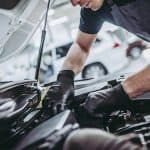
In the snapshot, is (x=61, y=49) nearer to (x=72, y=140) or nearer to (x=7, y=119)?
(x=7, y=119)

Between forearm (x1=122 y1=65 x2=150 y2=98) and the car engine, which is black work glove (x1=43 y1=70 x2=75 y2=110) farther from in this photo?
forearm (x1=122 y1=65 x2=150 y2=98)

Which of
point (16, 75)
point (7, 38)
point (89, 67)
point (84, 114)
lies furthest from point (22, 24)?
point (16, 75)

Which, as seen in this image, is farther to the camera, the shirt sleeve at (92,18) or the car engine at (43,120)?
the shirt sleeve at (92,18)

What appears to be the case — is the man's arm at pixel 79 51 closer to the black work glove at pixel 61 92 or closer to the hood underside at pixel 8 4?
the black work glove at pixel 61 92

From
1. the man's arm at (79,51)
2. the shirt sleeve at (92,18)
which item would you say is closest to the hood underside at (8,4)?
the shirt sleeve at (92,18)

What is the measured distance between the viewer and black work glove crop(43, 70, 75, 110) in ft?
5.20

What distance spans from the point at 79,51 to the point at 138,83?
0.72 meters

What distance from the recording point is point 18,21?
5.42ft

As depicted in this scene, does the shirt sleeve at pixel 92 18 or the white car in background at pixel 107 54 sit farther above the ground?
the white car in background at pixel 107 54

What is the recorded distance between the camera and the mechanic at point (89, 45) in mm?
1543

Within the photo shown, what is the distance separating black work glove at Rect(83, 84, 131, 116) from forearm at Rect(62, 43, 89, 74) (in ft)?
1.87

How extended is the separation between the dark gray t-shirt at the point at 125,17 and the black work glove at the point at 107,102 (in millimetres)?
402

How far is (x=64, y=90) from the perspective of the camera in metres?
1.72

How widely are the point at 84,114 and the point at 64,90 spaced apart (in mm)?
230
